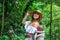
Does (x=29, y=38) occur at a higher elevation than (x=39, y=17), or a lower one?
lower

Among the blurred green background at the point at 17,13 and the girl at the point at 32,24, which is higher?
the girl at the point at 32,24

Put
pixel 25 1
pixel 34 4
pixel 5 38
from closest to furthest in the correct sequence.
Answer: pixel 5 38 < pixel 25 1 < pixel 34 4

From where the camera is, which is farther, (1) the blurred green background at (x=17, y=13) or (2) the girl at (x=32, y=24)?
(1) the blurred green background at (x=17, y=13)

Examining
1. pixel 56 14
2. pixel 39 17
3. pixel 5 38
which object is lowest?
pixel 5 38

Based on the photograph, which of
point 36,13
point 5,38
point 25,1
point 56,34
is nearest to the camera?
point 36,13

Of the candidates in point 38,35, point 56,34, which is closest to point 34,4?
point 56,34

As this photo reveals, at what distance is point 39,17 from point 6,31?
127 inches

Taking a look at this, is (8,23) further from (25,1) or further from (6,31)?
(25,1)

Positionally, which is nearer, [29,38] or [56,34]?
[29,38]

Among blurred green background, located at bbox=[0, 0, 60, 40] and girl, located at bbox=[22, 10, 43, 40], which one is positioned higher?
girl, located at bbox=[22, 10, 43, 40]

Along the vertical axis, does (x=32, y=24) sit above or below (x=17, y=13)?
above

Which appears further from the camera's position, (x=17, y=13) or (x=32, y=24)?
(x=17, y=13)

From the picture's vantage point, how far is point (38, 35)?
4.98 m

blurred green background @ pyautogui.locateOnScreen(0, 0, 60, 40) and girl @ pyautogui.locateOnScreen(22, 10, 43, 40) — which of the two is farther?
blurred green background @ pyautogui.locateOnScreen(0, 0, 60, 40)
